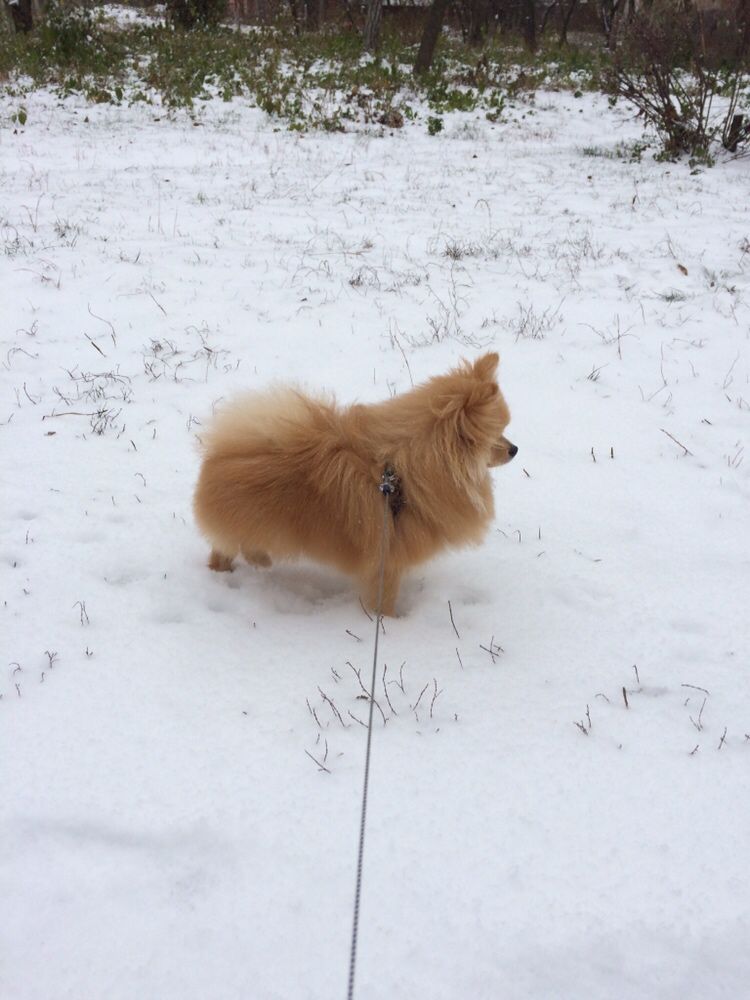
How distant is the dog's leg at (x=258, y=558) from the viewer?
3.05 m

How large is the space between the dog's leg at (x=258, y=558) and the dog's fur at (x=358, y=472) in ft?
0.71

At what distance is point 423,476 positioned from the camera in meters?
2.56

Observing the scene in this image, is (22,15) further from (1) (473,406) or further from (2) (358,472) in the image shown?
(1) (473,406)

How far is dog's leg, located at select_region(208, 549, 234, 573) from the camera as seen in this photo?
3122 mm

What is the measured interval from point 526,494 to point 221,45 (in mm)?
17274

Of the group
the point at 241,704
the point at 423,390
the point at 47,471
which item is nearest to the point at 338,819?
the point at 241,704

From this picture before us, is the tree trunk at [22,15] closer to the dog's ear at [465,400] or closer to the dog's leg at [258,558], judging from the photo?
the dog's leg at [258,558]

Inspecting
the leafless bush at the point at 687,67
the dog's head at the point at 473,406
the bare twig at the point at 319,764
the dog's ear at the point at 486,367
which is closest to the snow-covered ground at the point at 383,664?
the bare twig at the point at 319,764

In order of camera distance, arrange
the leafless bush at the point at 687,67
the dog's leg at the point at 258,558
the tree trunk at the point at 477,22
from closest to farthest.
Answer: the dog's leg at the point at 258,558 < the leafless bush at the point at 687,67 < the tree trunk at the point at 477,22

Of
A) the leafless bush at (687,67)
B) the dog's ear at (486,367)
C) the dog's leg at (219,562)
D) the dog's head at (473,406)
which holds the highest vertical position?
the leafless bush at (687,67)

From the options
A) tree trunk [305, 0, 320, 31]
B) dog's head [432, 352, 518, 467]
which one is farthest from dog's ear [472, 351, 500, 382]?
tree trunk [305, 0, 320, 31]

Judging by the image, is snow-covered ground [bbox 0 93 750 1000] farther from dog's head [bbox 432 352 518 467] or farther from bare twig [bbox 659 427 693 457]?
dog's head [bbox 432 352 518 467]

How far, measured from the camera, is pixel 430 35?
13.8 m

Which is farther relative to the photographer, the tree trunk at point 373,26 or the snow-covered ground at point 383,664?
the tree trunk at point 373,26
